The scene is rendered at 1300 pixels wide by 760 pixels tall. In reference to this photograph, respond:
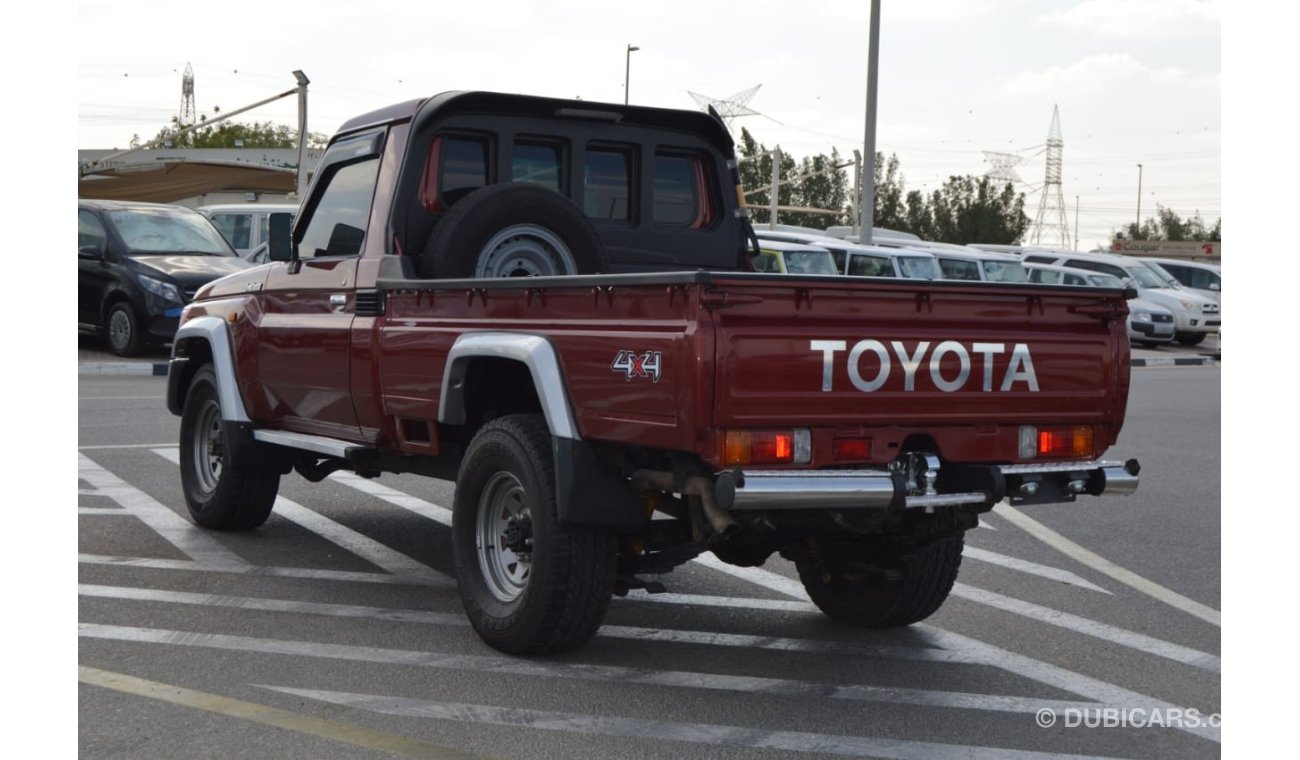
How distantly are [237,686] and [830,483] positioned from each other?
2.14 metres

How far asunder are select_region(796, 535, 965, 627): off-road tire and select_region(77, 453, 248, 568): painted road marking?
2.91 meters

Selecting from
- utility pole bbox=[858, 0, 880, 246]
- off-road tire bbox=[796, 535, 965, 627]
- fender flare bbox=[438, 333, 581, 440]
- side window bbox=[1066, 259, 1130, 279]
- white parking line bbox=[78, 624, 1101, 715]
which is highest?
utility pole bbox=[858, 0, 880, 246]

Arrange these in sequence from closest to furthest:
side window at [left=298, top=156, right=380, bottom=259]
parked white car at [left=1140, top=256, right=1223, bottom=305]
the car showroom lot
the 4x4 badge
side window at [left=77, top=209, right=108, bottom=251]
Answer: the car showroom lot, the 4x4 badge, side window at [left=298, top=156, right=380, bottom=259], side window at [left=77, top=209, right=108, bottom=251], parked white car at [left=1140, top=256, right=1223, bottom=305]

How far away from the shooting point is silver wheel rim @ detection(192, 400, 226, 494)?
27.6 feet

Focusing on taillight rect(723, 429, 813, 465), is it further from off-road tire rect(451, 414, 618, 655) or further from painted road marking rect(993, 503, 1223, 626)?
painted road marking rect(993, 503, 1223, 626)

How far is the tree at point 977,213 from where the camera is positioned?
230 feet

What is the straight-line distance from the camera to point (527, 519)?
5.79 m

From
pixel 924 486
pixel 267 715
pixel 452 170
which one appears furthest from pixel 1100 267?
pixel 267 715

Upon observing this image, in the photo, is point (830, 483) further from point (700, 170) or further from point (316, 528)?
point (316, 528)

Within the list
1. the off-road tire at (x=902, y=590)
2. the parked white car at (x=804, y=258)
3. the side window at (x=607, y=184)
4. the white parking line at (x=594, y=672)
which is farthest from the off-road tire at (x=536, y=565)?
the parked white car at (x=804, y=258)

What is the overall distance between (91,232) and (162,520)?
1184cm

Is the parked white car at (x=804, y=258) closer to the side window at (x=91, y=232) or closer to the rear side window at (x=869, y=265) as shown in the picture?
the rear side window at (x=869, y=265)

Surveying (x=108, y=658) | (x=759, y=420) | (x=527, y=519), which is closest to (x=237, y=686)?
(x=108, y=658)

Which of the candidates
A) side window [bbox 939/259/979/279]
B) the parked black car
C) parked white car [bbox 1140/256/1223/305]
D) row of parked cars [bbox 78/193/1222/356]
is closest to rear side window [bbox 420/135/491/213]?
row of parked cars [bbox 78/193/1222/356]
